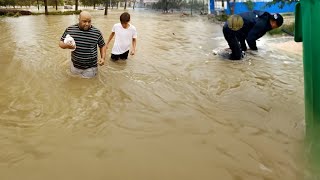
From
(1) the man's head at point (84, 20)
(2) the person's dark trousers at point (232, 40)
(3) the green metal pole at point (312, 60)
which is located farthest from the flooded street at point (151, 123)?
(1) the man's head at point (84, 20)

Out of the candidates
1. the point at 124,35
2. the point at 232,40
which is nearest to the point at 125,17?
the point at 124,35

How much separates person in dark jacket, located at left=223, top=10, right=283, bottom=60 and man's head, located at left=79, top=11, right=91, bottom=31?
3763 millimetres

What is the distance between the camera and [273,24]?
8281mm

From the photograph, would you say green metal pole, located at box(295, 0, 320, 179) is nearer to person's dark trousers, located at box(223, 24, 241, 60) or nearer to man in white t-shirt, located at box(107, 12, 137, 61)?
man in white t-shirt, located at box(107, 12, 137, 61)

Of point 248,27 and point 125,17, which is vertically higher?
point 125,17

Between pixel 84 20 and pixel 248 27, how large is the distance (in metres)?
4.39

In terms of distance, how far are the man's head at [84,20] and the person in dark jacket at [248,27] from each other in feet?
12.3

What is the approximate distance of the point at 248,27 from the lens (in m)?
8.78

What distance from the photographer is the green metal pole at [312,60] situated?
3010mm

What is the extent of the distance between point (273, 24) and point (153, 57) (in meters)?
3.03

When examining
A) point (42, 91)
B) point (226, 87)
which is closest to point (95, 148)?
point (42, 91)

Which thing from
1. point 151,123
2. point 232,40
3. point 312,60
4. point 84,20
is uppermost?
point 84,20

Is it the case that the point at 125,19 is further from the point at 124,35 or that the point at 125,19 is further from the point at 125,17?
the point at 124,35

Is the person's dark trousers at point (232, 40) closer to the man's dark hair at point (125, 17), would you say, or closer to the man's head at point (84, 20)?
the man's dark hair at point (125, 17)
